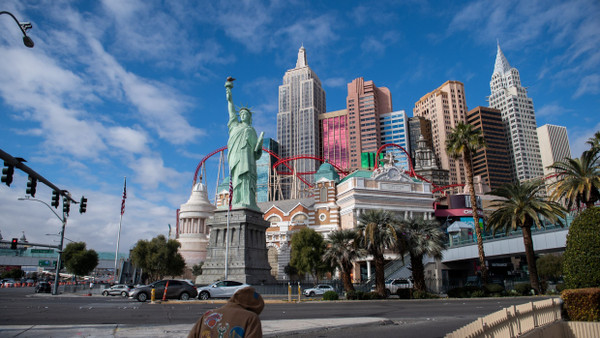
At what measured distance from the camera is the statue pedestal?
40344 millimetres

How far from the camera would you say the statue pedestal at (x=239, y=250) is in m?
40.3

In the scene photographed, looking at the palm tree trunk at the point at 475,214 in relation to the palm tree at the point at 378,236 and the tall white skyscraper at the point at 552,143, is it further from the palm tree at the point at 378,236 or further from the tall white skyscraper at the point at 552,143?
the tall white skyscraper at the point at 552,143

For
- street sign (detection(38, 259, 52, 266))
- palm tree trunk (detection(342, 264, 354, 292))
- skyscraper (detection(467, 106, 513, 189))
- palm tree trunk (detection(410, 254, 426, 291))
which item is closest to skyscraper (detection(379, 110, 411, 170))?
skyscraper (detection(467, 106, 513, 189))

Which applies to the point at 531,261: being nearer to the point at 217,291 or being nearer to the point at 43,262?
the point at 217,291

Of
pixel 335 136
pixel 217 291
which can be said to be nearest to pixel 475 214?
pixel 217 291

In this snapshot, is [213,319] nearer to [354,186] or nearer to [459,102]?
[354,186]

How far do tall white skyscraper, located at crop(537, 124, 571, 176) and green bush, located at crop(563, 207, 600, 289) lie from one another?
170 metres

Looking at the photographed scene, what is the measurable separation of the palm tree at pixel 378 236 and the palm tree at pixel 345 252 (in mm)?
767

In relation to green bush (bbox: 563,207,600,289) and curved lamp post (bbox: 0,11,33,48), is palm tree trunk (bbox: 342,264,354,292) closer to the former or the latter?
green bush (bbox: 563,207,600,289)

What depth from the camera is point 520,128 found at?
511 ft

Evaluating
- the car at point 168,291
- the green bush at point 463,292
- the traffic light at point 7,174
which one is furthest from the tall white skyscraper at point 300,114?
the traffic light at point 7,174

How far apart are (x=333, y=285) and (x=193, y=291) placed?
1494 cm

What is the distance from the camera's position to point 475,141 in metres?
33.3

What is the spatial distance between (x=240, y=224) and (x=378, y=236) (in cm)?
1892
